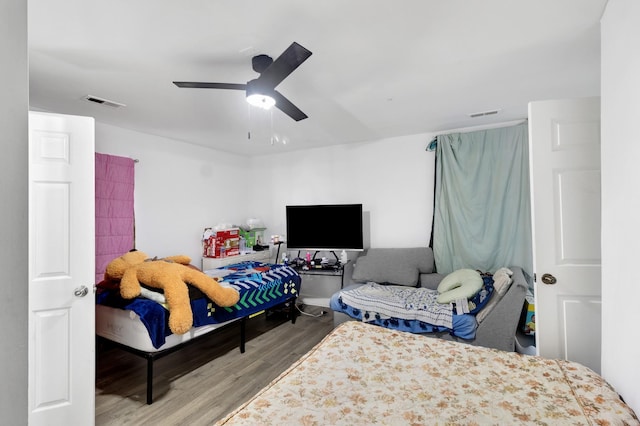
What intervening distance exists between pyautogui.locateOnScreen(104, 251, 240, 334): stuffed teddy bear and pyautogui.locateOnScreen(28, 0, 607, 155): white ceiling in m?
1.51

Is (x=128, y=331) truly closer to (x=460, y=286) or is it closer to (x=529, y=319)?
(x=460, y=286)

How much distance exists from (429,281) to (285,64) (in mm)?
3002

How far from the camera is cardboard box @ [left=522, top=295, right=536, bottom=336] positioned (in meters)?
2.69

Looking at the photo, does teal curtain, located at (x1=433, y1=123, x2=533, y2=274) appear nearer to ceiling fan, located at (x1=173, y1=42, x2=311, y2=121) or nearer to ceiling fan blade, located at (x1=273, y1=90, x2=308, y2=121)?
ceiling fan blade, located at (x1=273, y1=90, x2=308, y2=121)

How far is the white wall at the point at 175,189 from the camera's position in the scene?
3.62 meters

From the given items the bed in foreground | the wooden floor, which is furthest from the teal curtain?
the bed in foreground

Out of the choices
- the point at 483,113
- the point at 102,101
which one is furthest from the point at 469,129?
the point at 102,101

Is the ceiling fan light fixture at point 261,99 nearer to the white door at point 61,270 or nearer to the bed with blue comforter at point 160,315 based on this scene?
the white door at point 61,270

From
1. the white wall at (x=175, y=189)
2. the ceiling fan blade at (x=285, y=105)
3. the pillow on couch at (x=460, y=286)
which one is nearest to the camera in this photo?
the ceiling fan blade at (x=285, y=105)

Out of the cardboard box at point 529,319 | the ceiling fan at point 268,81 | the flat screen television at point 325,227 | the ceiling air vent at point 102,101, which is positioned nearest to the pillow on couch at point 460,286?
the cardboard box at point 529,319

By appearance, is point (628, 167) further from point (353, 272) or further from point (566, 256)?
point (353, 272)

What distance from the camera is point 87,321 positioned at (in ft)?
6.42

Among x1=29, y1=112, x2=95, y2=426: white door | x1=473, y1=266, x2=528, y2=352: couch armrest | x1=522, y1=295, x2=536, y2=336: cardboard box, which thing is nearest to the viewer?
x1=29, y1=112, x2=95, y2=426: white door

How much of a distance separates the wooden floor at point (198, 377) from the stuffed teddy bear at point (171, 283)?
0.54 m
